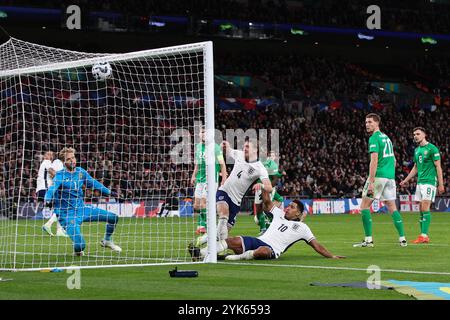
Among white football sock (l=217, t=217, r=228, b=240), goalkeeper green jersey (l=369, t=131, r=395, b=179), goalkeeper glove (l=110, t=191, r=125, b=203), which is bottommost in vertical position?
goalkeeper glove (l=110, t=191, r=125, b=203)

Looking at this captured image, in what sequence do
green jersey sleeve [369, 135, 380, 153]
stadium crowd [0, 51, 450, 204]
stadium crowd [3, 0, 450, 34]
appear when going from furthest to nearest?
stadium crowd [3, 0, 450, 34]
stadium crowd [0, 51, 450, 204]
green jersey sleeve [369, 135, 380, 153]

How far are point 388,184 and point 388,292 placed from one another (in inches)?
317

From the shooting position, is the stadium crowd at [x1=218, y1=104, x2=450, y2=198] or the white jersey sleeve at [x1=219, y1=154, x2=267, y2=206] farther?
the stadium crowd at [x1=218, y1=104, x2=450, y2=198]

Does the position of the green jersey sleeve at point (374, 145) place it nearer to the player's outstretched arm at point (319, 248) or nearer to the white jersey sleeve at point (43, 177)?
the player's outstretched arm at point (319, 248)

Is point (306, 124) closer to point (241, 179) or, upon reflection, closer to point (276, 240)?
point (241, 179)

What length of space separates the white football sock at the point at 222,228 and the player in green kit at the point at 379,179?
3.23 meters

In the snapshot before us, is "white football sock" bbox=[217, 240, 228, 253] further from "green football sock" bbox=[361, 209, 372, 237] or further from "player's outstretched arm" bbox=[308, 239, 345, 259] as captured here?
"green football sock" bbox=[361, 209, 372, 237]

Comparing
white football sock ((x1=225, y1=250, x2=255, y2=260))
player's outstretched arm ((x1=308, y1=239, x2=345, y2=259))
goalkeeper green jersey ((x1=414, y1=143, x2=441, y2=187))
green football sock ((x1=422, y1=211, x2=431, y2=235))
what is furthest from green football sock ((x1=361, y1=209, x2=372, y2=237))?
white football sock ((x1=225, y1=250, x2=255, y2=260))

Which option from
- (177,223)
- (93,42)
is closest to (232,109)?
(93,42)

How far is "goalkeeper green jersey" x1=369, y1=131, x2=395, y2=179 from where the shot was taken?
1648 centimetres

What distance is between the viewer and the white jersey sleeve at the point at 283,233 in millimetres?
13227

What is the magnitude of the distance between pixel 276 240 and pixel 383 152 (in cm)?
430

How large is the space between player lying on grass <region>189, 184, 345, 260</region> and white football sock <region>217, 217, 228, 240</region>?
1.96 ft
